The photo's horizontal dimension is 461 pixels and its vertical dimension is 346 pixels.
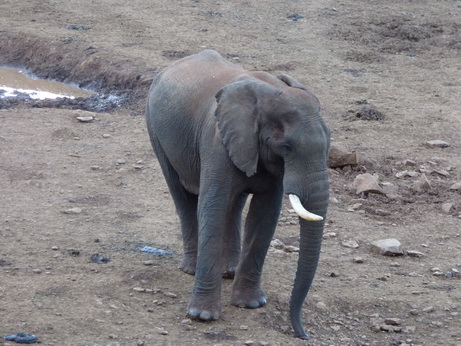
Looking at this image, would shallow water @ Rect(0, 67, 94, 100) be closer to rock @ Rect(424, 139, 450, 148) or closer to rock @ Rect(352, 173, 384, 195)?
rock @ Rect(424, 139, 450, 148)

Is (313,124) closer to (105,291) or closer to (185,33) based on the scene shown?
(105,291)

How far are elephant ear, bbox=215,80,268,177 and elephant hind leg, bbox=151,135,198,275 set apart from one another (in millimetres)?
1175

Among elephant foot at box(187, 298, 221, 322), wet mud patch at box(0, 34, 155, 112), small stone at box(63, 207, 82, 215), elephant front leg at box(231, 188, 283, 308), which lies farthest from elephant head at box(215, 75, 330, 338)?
wet mud patch at box(0, 34, 155, 112)

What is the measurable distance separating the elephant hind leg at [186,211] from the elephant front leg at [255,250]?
0.56 meters

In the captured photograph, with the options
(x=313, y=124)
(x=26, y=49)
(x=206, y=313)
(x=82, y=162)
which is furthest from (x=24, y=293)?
(x=26, y=49)

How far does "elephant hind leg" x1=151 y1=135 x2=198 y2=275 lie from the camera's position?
6.93 m

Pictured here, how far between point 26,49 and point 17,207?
19.7 ft

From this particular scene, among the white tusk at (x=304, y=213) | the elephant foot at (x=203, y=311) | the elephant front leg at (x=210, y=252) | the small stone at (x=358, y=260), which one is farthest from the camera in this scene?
the small stone at (x=358, y=260)

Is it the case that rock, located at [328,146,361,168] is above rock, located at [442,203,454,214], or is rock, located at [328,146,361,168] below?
above

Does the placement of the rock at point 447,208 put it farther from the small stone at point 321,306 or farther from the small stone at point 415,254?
the small stone at point 321,306

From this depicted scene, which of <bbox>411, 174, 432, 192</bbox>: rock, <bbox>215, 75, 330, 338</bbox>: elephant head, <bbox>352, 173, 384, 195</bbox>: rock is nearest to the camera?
<bbox>215, 75, 330, 338</bbox>: elephant head

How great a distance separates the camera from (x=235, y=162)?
5777mm

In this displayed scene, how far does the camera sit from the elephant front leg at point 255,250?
20.7 feet

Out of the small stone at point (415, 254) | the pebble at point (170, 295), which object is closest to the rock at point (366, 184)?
the small stone at point (415, 254)
